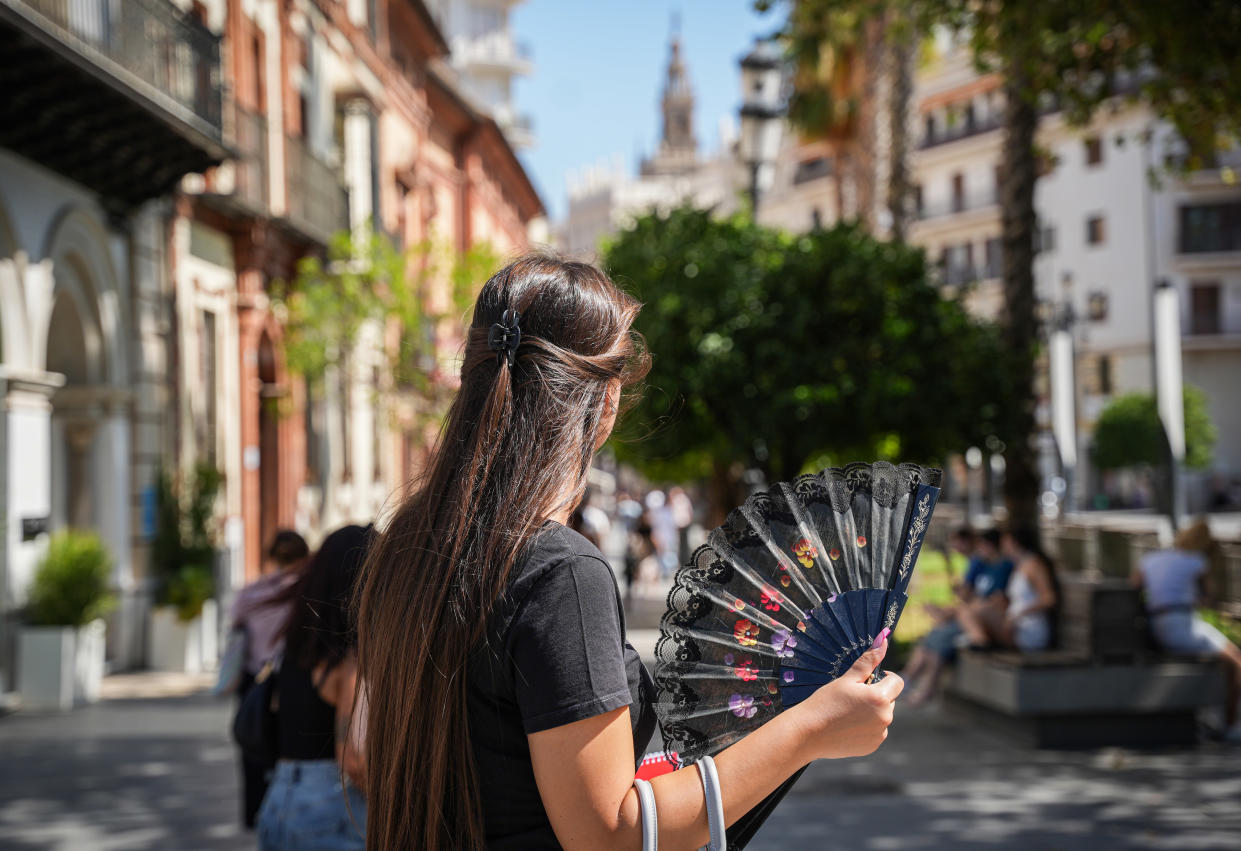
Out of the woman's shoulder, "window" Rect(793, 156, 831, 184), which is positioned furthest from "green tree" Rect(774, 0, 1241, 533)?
"window" Rect(793, 156, 831, 184)

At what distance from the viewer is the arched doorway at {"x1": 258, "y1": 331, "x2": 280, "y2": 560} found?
1938 cm

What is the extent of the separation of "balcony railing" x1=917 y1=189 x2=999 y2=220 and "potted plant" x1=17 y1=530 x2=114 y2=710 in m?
53.4

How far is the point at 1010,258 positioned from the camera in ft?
43.7

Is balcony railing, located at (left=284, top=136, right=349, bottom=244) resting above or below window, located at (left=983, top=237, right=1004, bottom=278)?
below

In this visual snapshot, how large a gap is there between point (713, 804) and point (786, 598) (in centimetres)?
31

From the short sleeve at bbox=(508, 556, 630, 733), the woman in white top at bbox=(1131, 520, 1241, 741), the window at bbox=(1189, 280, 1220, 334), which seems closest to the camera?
the short sleeve at bbox=(508, 556, 630, 733)

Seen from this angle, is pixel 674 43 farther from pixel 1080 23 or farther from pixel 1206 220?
pixel 1080 23

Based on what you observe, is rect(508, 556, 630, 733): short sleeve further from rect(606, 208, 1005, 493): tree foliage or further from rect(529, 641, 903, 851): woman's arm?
rect(606, 208, 1005, 493): tree foliage

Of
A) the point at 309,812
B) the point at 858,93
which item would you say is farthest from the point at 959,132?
the point at 309,812

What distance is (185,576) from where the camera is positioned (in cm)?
1380

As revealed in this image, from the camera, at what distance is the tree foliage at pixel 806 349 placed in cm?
1230

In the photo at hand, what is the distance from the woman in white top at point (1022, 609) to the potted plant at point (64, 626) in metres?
7.45

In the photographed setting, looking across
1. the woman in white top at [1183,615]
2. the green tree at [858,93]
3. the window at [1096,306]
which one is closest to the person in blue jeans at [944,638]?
the woman in white top at [1183,615]

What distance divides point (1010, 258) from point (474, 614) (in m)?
12.4
